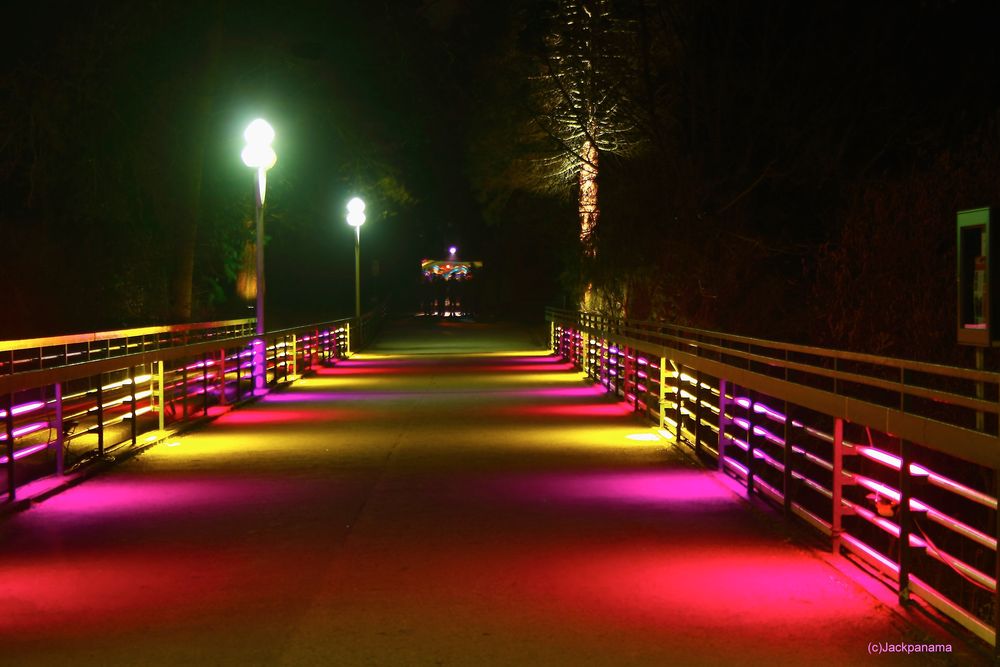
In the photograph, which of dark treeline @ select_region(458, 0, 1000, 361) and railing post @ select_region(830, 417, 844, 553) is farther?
dark treeline @ select_region(458, 0, 1000, 361)

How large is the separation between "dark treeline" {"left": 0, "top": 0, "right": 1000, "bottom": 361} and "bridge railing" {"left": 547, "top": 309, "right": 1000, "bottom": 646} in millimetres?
2803

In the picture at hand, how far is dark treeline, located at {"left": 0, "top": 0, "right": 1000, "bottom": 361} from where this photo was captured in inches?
1015

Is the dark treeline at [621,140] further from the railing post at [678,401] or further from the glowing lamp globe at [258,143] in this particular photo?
the glowing lamp globe at [258,143]

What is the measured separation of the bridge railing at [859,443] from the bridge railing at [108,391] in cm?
639

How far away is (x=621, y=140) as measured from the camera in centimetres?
3522

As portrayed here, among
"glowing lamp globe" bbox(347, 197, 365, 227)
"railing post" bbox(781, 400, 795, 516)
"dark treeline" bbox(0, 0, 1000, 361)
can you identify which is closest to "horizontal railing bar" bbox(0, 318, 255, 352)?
"railing post" bbox(781, 400, 795, 516)

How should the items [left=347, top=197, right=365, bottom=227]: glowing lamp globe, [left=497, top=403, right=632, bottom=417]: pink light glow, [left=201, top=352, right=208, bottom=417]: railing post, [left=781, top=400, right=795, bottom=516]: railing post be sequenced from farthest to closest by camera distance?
[left=347, top=197, right=365, bottom=227]: glowing lamp globe → [left=497, top=403, right=632, bottom=417]: pink light glow → [left=201, top=352, right=208, bottom=417]: railing post → [left=781, top=400, right=795, bottom=516]: railing post

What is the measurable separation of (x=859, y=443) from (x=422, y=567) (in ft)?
32.9

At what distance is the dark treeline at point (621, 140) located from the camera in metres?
25.8

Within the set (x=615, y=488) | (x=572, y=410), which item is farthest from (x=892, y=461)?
(x=572, y=410)

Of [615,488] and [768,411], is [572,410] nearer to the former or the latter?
[615,488]

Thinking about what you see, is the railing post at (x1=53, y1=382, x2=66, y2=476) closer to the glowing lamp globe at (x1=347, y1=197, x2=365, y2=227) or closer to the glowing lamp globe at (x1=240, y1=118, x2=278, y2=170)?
the glowing lamp globe at (x1=240, y1=118, x2=278, y2=170)

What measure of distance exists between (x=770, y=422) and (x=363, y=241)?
221ft

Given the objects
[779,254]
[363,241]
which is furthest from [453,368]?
[363,241]
